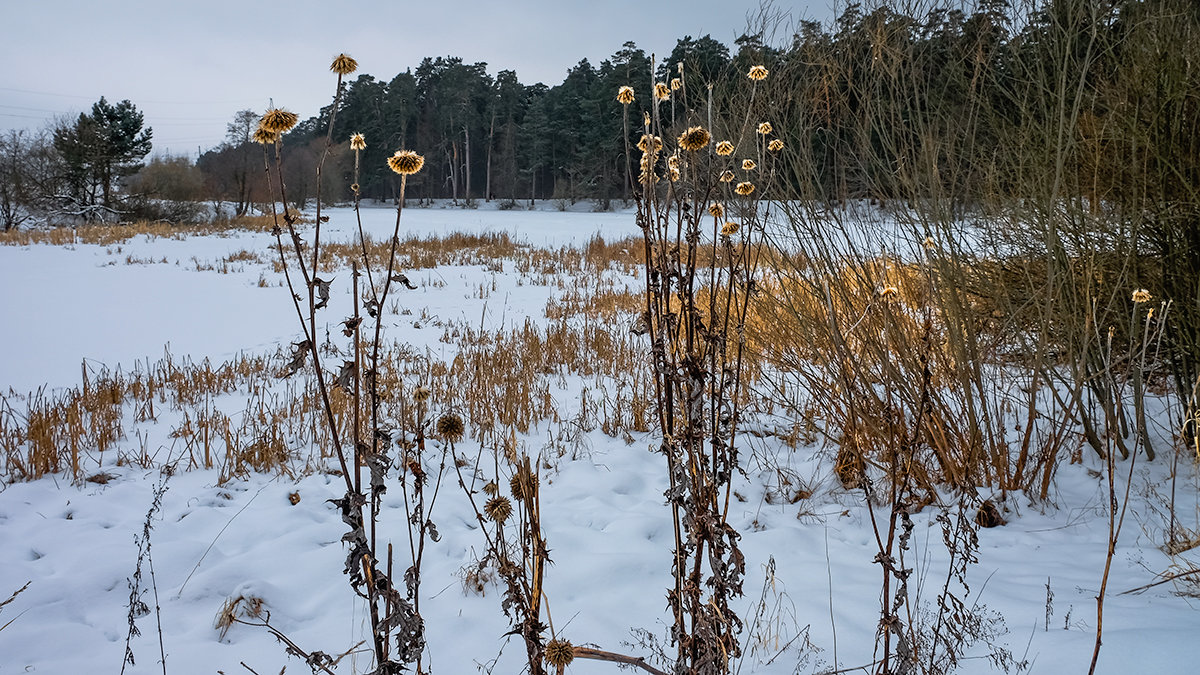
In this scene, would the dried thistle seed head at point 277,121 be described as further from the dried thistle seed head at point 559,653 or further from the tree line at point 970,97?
the dried thistle seed head at point 559,653

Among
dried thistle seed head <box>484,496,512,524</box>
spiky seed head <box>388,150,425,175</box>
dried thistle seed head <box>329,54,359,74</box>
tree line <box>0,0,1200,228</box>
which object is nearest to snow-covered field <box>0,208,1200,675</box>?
dried thistle seed head <box>484,496,512,524</box>

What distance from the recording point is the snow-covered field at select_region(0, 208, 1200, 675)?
80.1 inches

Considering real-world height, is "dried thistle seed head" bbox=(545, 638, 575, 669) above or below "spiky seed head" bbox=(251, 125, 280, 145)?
below

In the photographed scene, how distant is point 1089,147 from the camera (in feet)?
10.00

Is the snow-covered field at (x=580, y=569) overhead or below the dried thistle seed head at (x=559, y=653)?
below

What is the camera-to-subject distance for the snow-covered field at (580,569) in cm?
204

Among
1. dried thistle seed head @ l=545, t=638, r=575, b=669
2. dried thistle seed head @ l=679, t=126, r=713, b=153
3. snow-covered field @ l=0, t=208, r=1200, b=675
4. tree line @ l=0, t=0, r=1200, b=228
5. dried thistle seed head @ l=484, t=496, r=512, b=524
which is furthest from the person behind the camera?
tree line @ l=0, t=0, r=1200, b=228

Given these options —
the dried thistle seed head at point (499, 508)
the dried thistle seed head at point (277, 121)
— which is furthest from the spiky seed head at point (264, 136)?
the dried thistle seed head at point (499, 508)

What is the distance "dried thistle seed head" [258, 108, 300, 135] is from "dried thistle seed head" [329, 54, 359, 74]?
0.47ft

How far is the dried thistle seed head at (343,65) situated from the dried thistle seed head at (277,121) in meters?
0.14

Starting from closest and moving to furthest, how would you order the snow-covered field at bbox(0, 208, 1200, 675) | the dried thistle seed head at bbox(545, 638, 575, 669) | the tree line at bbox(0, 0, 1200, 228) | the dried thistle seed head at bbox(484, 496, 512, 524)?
the dried thistle seed head at bbox(545, 638, 575, 669) → the dried thistle seed head at bbox(484, 496, 512, 524) → the snow-covered field at bbox(0, 208, 1200, 675) → the tree line at bbox(0, 0, 1200, 228)

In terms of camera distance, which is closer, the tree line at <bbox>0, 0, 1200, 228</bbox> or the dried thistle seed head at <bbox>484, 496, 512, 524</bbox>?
the dried thistle seed head at <bbox>484, 496, 512, 524</bbox>

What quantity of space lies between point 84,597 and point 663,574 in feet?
7.25

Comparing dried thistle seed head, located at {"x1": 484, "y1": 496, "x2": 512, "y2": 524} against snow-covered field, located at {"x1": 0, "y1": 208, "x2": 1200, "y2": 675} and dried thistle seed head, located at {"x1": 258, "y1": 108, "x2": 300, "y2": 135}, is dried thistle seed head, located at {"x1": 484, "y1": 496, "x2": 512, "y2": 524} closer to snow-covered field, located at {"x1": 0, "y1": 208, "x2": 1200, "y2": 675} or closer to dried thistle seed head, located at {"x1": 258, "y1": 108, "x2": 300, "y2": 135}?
snow-covered field, located at {"x1": 0, "y1": 208, "x2": 1200, "y2": 675}
